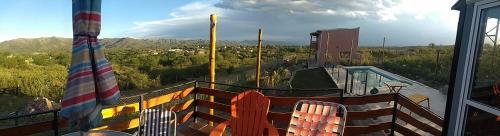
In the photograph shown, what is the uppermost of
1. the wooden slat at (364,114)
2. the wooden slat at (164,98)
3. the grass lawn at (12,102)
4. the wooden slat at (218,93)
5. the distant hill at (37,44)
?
the wooden slat at (218,93)

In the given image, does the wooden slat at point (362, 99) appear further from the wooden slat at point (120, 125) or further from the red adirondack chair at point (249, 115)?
the wooden slat at point (120, 125)

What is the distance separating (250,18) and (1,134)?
2777cm

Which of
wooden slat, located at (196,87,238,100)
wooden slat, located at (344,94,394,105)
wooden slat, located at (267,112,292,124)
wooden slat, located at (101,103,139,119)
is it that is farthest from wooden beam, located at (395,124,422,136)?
wooden slat, located at (101,103,139,119)

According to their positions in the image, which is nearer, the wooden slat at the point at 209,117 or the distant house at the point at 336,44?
the wooden slat at the point at 209,117

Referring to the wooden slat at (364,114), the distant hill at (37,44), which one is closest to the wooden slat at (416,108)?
the wooden slat at (364,114)

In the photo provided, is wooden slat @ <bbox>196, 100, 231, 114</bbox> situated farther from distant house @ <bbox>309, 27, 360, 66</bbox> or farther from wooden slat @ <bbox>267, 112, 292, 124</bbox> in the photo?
distant house @ <bbox>309, 27, 360, 66</bbox>

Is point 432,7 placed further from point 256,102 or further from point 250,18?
point 250,18

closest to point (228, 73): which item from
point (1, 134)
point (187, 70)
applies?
point (187, 70)

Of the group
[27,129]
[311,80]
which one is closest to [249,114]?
[27,129]

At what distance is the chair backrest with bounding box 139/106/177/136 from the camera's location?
4.38 metres

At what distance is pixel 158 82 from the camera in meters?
23.7

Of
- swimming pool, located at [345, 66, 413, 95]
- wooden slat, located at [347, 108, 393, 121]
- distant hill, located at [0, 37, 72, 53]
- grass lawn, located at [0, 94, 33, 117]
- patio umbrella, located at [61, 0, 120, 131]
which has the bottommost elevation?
distant hill, located at [0, 37, 72, 53]

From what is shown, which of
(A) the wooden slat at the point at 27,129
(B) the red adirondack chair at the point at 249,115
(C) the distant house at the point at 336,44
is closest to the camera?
(A) the wooden slat at the point at 27,129

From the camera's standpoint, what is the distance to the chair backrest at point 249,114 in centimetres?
432
